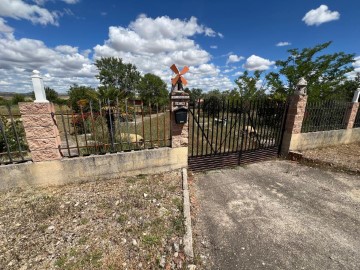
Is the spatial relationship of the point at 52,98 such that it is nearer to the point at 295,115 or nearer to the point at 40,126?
the point at 40,126

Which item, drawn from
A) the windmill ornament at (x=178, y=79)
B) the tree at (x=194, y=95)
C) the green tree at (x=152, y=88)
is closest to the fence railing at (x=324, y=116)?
the tree at (x=194, y=95)

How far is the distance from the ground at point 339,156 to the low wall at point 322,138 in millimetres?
200

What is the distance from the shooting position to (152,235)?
2760 millimetres

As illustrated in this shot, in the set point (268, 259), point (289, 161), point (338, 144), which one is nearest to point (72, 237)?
point (268, 259)

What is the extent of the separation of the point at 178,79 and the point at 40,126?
3.08 meters

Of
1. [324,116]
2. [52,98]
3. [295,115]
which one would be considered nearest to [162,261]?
[295,115]

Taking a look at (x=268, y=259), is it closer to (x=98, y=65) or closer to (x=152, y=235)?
(x=152, y=235)

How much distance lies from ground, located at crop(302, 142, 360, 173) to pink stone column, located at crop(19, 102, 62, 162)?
7.28 meters

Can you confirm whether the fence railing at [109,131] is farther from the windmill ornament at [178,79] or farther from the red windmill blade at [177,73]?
the red windmill blade at [177,73]

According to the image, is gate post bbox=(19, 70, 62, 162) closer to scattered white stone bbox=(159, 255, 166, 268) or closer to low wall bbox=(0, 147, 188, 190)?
low wall bbox=(0, 147, 188, 190)

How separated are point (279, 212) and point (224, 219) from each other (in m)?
1.17

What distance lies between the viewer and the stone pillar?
7102 millimetres

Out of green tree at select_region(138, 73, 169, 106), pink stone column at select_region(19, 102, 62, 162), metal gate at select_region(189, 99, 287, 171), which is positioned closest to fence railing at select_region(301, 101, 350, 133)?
metal gate at select_region(189, 99, 287, 171)

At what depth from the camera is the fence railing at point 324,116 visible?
255 inches
